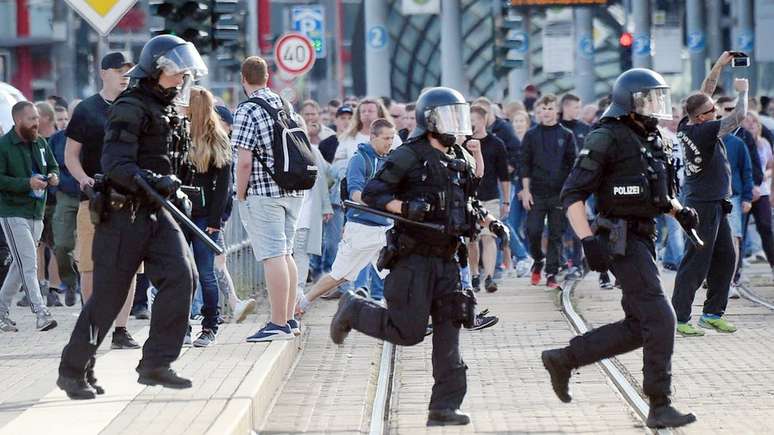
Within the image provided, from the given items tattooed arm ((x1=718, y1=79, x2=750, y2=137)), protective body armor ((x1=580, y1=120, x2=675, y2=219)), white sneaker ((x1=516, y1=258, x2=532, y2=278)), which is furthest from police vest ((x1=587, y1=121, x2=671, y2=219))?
white sneaker ((x1=516, y1=258, x2=532, y2=278))

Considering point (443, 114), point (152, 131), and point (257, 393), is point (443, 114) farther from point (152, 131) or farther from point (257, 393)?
point (257, 393)

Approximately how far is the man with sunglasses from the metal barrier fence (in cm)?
418

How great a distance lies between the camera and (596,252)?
29.9 ft

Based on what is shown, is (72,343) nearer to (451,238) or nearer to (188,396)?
(188,396)

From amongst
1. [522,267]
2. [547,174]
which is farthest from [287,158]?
[522,267]

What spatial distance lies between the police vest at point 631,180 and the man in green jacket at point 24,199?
622 centimetres

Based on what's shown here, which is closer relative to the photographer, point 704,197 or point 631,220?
point 631,220

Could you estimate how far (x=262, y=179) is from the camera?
38.7 feet

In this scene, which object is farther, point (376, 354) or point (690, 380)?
point (376, 354)

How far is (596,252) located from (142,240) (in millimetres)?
2218

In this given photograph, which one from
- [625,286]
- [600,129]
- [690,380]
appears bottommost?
[690,380]

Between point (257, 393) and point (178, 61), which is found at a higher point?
point (178, 61)

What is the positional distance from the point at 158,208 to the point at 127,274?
1.17 feet

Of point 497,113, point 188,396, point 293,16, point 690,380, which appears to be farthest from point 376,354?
point 293,16
